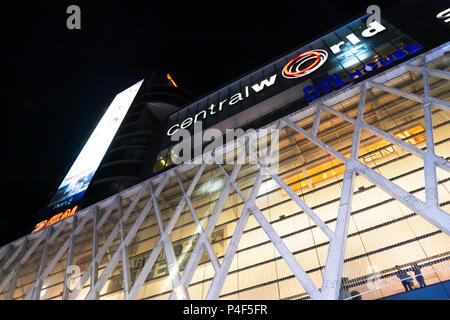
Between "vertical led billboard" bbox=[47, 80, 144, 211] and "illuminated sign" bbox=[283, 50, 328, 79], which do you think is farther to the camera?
"vertical led billboard" bbox=[47, 80, 144, 211]

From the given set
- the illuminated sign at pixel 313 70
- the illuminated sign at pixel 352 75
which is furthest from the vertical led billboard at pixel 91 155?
the illuminated sign at pixel 352 75

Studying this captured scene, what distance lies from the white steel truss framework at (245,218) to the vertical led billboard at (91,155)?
11.1 m

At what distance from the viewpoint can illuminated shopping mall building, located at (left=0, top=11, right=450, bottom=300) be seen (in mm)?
9742

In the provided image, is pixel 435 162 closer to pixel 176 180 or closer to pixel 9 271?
pixel 176 180

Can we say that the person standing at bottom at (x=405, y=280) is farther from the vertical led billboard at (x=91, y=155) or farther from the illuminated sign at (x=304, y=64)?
the vertical led billboard at (x=91, y=155)

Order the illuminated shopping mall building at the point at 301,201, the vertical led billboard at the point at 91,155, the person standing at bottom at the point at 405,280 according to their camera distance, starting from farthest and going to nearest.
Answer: the vertical led billboard at the point at 91,155, the illuminated shopping mall building at the point at 301,201, the person standing at bottom at the point at 405,280

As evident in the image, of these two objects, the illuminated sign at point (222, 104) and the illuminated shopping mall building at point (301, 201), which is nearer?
the illuminated shopping mall building at point (301, 201)

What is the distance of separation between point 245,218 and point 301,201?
7.59ft

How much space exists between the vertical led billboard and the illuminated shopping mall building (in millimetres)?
11149

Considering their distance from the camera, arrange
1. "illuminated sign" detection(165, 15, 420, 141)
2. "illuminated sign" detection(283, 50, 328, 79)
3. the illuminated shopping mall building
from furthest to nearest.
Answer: "illuminated sign" detection(283, 50, 328, 79)
"illuminated sign" detection(165, 15, 420, 141)
the illuminated shopping mall building

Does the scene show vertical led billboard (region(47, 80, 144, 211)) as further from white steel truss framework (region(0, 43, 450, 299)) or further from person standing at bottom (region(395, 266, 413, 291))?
person standing at bottom (region(395, 266, 413, 291))

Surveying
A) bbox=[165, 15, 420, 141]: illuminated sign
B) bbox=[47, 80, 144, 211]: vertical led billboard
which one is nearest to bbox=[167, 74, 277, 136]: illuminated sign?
bbox=[165, 15, 420, 141]: illuminated sign

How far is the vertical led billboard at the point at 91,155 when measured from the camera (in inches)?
1213

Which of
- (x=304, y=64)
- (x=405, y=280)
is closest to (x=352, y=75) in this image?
(x=304, y=64)
